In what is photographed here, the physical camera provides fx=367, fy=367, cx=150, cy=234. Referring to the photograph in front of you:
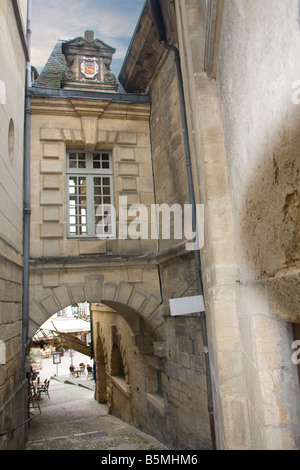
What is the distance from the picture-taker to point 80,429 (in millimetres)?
8922

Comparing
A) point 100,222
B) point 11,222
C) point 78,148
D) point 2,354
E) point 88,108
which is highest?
point 88,108

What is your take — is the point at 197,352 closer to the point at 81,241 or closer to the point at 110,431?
the point at 81,241

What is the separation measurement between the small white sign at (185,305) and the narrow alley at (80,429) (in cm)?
364

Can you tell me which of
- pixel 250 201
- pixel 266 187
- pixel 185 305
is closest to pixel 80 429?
pixel 185 305

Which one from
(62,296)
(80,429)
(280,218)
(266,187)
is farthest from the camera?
(80,429)

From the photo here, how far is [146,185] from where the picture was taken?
7.06m

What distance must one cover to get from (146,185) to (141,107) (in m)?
1.59

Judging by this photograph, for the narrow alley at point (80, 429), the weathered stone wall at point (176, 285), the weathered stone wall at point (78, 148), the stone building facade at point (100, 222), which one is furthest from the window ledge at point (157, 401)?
the weathered stone wall at point (78, 148)

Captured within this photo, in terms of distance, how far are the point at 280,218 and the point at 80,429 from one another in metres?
8.97

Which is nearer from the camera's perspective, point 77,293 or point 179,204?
point 179,204

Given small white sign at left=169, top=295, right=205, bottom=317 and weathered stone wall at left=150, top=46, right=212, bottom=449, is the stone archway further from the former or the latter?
small white sign at left=169, top=295, right=205, bottom=317

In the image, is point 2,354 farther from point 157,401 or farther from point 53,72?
point 53,72

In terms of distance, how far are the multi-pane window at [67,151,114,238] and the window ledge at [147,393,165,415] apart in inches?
132
